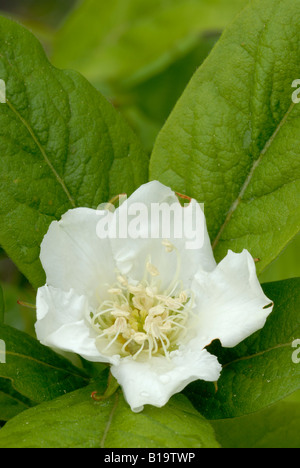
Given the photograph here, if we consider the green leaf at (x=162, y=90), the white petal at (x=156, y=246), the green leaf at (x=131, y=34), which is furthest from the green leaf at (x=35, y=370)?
the green leaf at (x=162, y=90)

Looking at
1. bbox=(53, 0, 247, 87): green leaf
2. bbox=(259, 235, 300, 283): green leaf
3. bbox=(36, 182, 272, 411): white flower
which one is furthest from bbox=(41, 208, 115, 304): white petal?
bbox=(53, 0, 247, 87): green leaf

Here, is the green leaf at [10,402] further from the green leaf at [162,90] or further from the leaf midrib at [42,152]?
the green leaf at [162,90]

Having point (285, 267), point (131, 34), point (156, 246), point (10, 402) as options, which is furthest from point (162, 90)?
point (10, 402)

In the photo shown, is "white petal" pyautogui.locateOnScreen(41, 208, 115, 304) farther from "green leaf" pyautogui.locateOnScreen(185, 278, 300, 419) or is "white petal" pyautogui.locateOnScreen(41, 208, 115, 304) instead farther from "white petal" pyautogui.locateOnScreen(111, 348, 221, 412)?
"green leaf" pyautogui.locateOnScreen(185, 278, 300, 419)

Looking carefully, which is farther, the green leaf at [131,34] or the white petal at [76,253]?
the green leaf at [131,34]

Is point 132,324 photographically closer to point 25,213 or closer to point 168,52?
point 25,213

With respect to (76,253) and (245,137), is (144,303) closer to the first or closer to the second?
(76,253)
